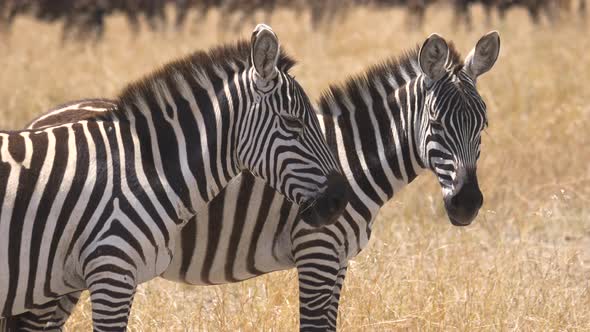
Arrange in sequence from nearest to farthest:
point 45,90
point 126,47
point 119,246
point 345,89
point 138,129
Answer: point 119,246 < point 138,129 < point 345,89 < point 45,90 < point 126,47

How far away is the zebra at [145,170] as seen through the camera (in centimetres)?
412

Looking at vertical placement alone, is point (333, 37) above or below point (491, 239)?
above

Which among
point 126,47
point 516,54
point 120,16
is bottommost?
point 516,54

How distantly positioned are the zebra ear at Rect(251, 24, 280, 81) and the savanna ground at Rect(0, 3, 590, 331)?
1705 mm

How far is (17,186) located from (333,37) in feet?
37.6

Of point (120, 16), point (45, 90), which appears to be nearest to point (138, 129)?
point (45, 90)

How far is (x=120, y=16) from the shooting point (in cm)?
1894

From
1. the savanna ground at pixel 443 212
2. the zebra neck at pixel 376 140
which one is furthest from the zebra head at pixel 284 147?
the savanna ground at pixel 443 212

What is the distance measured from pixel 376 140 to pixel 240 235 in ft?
2.76

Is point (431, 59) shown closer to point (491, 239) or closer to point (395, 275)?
point (395, 275)

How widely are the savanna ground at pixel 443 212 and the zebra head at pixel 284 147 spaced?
50.2 inches

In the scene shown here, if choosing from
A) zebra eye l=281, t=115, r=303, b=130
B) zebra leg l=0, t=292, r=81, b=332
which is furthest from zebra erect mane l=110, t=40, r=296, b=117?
zebra leg l=0, t=292, r=81, b=332

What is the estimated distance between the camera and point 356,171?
5059mm

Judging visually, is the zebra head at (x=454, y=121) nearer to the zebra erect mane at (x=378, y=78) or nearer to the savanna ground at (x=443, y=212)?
the zebra erect mane at (x=378, y=78)
